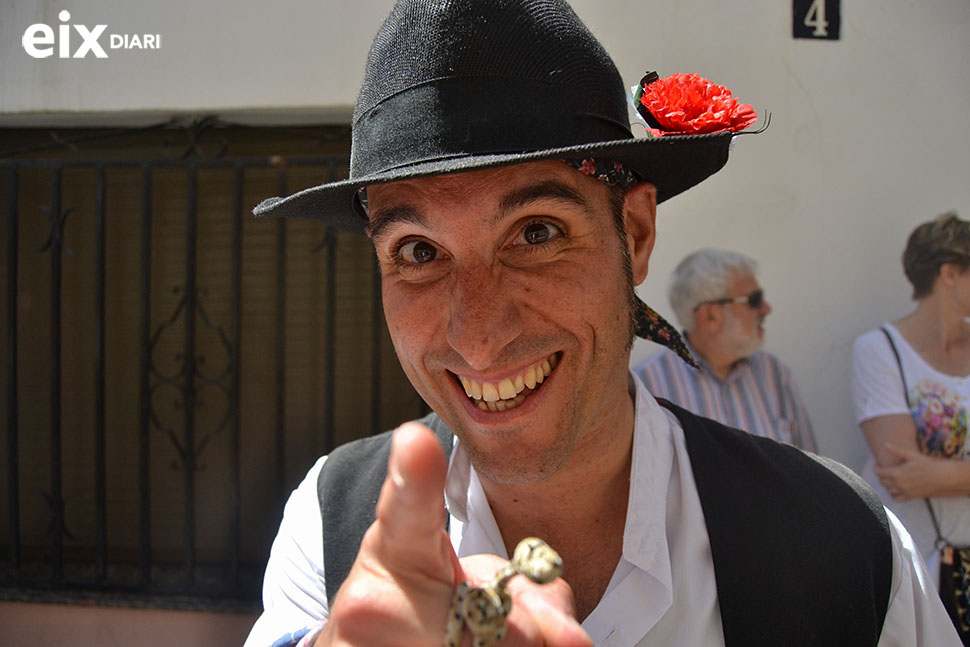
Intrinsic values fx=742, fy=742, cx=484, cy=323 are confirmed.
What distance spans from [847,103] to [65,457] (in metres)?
4.25


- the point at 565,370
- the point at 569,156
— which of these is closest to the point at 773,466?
the point at 565,370

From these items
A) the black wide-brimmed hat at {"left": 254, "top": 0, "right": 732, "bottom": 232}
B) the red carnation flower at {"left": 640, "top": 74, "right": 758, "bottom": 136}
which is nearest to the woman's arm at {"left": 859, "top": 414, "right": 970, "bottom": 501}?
the red carnation flower at {"left": 640, "top": 74, "right": 758, "bottom": 136}

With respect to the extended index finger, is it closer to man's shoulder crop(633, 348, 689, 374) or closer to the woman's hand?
man's shoulder crop(633, 348, 689, 374)

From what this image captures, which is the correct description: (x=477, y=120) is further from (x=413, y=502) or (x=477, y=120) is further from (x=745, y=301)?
(x=745, y=301)

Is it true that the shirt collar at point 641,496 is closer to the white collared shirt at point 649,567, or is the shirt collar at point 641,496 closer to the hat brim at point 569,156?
the white collared shirt at point 649,567

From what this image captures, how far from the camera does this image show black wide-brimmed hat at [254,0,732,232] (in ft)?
3.86

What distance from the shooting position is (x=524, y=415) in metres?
1.29

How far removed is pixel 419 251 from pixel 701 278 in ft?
6.81

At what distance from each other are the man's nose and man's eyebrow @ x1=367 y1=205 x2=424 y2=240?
0.12 meters

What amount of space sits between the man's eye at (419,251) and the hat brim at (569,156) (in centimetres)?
14

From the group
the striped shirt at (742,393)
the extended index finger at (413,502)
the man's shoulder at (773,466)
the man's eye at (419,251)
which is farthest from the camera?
the striped shirt at (742,393)

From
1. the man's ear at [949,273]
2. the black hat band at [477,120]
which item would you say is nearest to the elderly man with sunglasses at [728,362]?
the man's ear at [949,273]

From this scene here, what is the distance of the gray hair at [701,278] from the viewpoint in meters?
3.11

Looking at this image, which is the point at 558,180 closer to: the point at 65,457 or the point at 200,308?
the point at 200,308
